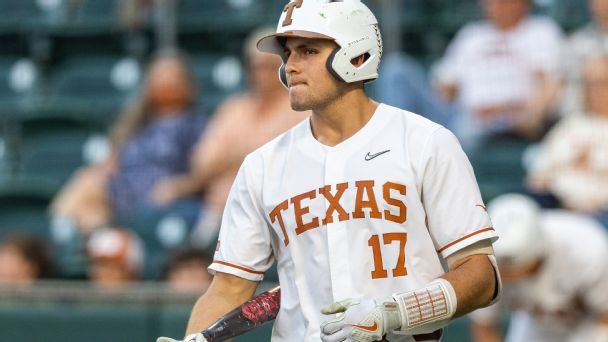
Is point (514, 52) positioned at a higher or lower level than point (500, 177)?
higher

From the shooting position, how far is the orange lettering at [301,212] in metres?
3.52

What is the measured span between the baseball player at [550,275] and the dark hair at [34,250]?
99.6 inches

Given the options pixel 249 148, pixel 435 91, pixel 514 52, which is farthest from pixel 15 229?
pixel 514 52

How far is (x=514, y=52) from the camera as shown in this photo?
297 inches

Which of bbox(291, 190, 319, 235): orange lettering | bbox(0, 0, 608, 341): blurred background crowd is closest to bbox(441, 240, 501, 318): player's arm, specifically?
bbox(291, 190, 319, 235): orange lettering

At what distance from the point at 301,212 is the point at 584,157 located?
12.4 feet

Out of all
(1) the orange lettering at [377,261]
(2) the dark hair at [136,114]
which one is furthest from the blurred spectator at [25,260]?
(1) the orange lettering at [377,261]

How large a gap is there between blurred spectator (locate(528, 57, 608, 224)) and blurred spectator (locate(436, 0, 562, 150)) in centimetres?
29

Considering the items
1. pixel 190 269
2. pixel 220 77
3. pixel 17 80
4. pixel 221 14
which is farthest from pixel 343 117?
pixel 17 80

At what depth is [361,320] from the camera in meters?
3.24

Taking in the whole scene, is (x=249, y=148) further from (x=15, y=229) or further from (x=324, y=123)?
(x=324, y=123)

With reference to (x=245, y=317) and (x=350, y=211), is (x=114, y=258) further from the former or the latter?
(x=350, y=211)

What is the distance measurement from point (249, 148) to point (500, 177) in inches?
59.0

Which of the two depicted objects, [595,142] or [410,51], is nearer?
[595,142]
